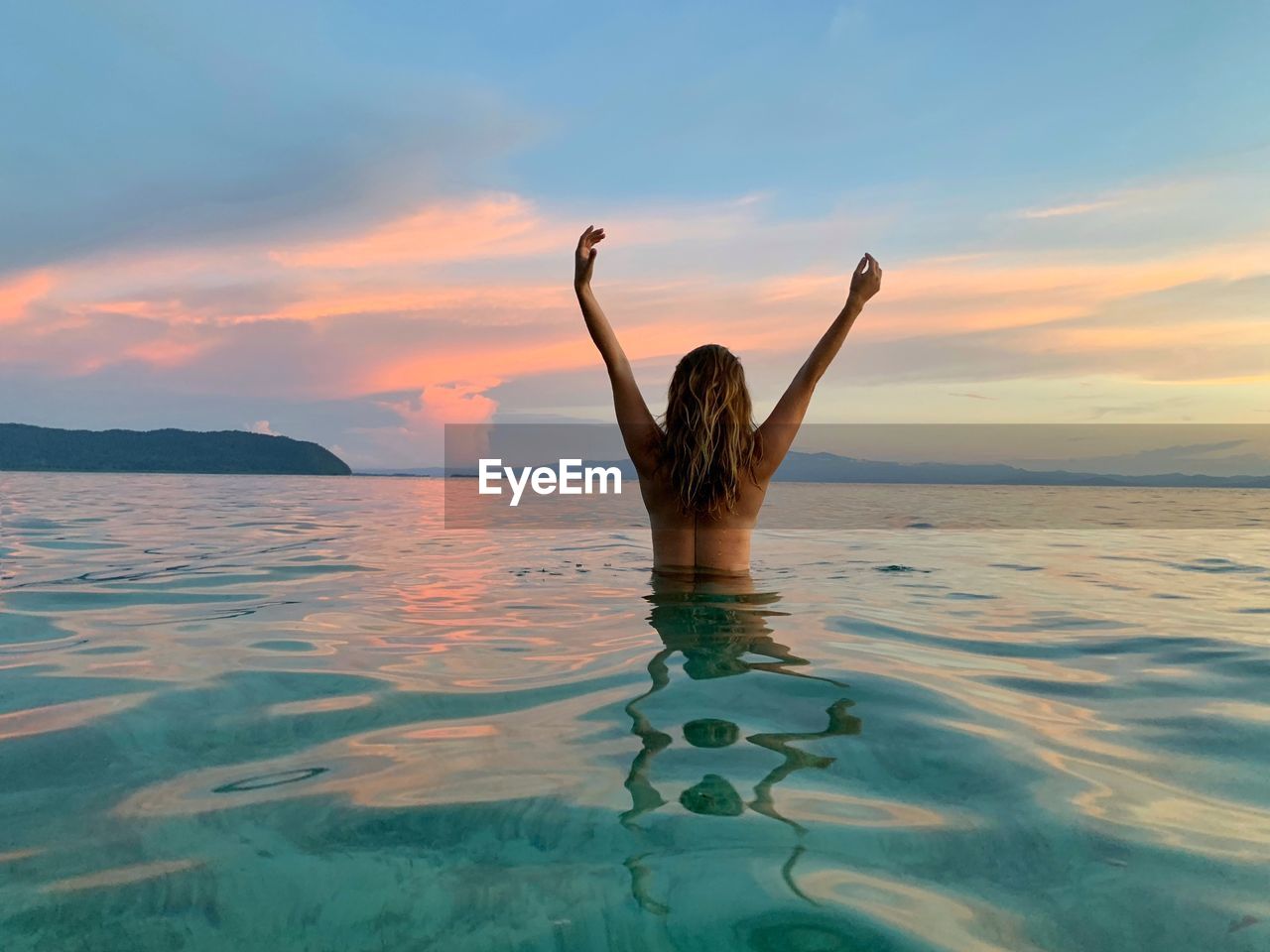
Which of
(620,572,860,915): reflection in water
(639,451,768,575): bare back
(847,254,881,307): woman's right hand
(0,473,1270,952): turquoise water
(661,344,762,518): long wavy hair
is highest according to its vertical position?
(847,254,881,307): woman's right hand

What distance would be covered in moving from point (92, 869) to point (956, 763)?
2.35 m

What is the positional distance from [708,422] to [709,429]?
4 cm

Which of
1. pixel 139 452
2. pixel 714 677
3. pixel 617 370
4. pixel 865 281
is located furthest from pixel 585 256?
pixel 139 452

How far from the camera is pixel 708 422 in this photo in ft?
16.1

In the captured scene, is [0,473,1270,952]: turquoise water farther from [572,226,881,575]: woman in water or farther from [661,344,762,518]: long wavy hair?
[661,344,762,518]: long wavy hair

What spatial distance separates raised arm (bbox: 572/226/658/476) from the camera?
4.76m

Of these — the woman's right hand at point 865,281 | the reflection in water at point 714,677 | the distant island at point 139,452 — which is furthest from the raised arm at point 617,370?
the distant island at point 139,452

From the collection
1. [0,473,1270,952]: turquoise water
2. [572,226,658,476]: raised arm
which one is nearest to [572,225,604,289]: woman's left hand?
[572,226,658,476]: raised arm

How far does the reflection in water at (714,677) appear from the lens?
2164 millimetres

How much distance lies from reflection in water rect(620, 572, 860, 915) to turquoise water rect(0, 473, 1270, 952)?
18 millimetres

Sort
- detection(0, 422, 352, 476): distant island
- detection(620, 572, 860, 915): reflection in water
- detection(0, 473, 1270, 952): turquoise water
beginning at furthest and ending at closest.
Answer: detection(0, 422, 352, 476): distant island, detection(620, 572, 860, 915): reflection in water, detection(0, 473, 1270, 952): turquoise water

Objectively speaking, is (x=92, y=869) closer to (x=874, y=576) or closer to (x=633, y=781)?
(x=633, y=781)

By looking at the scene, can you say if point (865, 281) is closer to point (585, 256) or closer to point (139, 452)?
point (585, 256)

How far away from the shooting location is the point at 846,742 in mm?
2717
